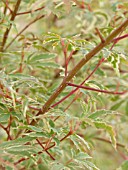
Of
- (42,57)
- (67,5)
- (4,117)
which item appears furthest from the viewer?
(42,57)

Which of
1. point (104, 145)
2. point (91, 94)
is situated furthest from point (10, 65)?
point (104, 145)

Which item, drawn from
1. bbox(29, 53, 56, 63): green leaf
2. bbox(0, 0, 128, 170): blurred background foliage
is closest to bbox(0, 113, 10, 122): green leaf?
bbox(0, 0, 128, 170): blurred background foliage

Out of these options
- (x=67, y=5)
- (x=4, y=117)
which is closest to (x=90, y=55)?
(x=67, y=5)

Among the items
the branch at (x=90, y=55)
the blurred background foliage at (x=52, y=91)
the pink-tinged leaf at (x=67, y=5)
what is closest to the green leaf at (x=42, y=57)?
the blurred background foliage at (x=52, y=91)

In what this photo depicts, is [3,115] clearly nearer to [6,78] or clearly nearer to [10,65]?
[6,78]

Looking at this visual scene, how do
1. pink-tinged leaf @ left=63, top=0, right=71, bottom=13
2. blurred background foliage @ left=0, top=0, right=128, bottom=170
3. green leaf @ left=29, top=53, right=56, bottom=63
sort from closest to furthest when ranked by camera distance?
pink-tinged leaf @ left=63, top=0, right=71, bottom=13, blurred background foliage @ left=0, top=0, right=128, bottom=170, green leaf @ left=29, top=53, right=56, bottom=63

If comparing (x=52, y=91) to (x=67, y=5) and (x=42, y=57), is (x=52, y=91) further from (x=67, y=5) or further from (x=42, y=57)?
(x=67, y=5)

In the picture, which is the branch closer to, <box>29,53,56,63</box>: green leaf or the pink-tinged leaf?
the pink-tinged leaf

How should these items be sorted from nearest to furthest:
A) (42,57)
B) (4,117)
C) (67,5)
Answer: (67,5)
(4,117)
(42,57)

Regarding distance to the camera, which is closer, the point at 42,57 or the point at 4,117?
the point at 4,117

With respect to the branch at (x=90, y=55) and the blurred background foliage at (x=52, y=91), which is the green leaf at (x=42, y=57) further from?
the branch at (x=90, y=55)

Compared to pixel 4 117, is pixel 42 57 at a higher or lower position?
higher
